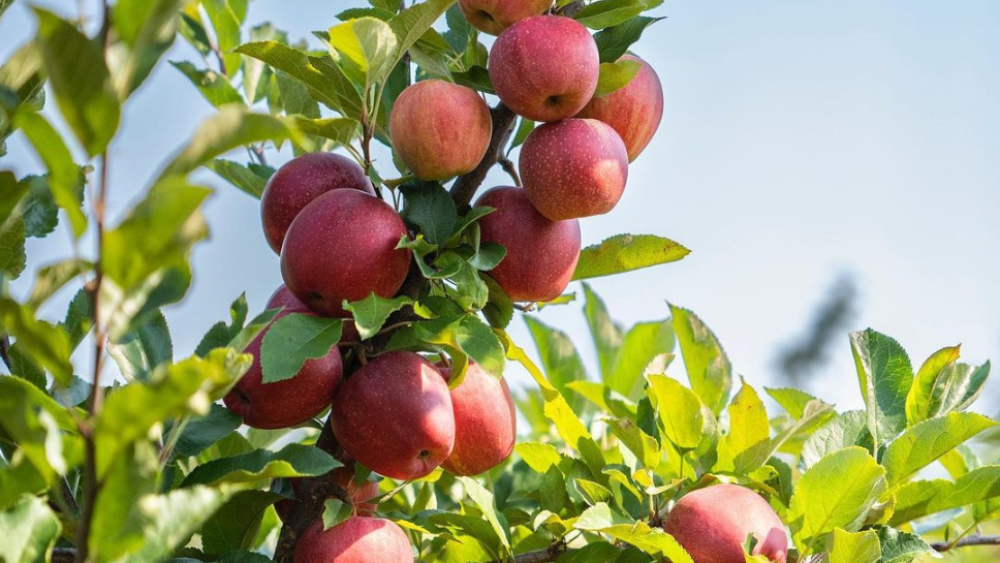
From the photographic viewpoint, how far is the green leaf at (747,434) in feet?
3.70

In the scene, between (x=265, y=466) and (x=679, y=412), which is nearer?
(x=265, y=466)

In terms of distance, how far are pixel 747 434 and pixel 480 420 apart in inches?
12.6

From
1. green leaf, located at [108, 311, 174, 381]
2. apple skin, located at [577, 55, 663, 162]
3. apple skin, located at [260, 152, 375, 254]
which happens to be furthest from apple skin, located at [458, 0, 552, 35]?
green leaf, located at [108, 311, 174, 381]

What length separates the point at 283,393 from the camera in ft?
3.27

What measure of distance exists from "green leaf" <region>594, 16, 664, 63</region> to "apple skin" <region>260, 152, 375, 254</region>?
0.32 metres

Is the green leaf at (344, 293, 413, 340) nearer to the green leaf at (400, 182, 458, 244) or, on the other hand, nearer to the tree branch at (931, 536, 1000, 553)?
the green leaf at (400, 182, 458, 244)

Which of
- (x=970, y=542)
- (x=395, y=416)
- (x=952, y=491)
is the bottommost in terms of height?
(x=970, y=542)

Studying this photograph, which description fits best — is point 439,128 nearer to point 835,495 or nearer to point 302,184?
point 302,184

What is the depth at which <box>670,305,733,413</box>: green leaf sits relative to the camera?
1311mm

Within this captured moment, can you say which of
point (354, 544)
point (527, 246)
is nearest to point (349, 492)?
point (354, 544)

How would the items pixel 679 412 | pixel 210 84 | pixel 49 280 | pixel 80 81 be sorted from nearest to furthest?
1. pixel 80 81
2. pixel 49 280
3. pixel 679 412
4. pixel 210 84

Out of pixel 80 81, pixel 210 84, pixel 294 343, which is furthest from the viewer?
pixel 210 84

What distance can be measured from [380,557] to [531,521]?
0.28 m

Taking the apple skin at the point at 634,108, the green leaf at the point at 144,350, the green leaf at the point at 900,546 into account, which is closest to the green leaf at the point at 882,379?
the green leaf at the point at 900,546
